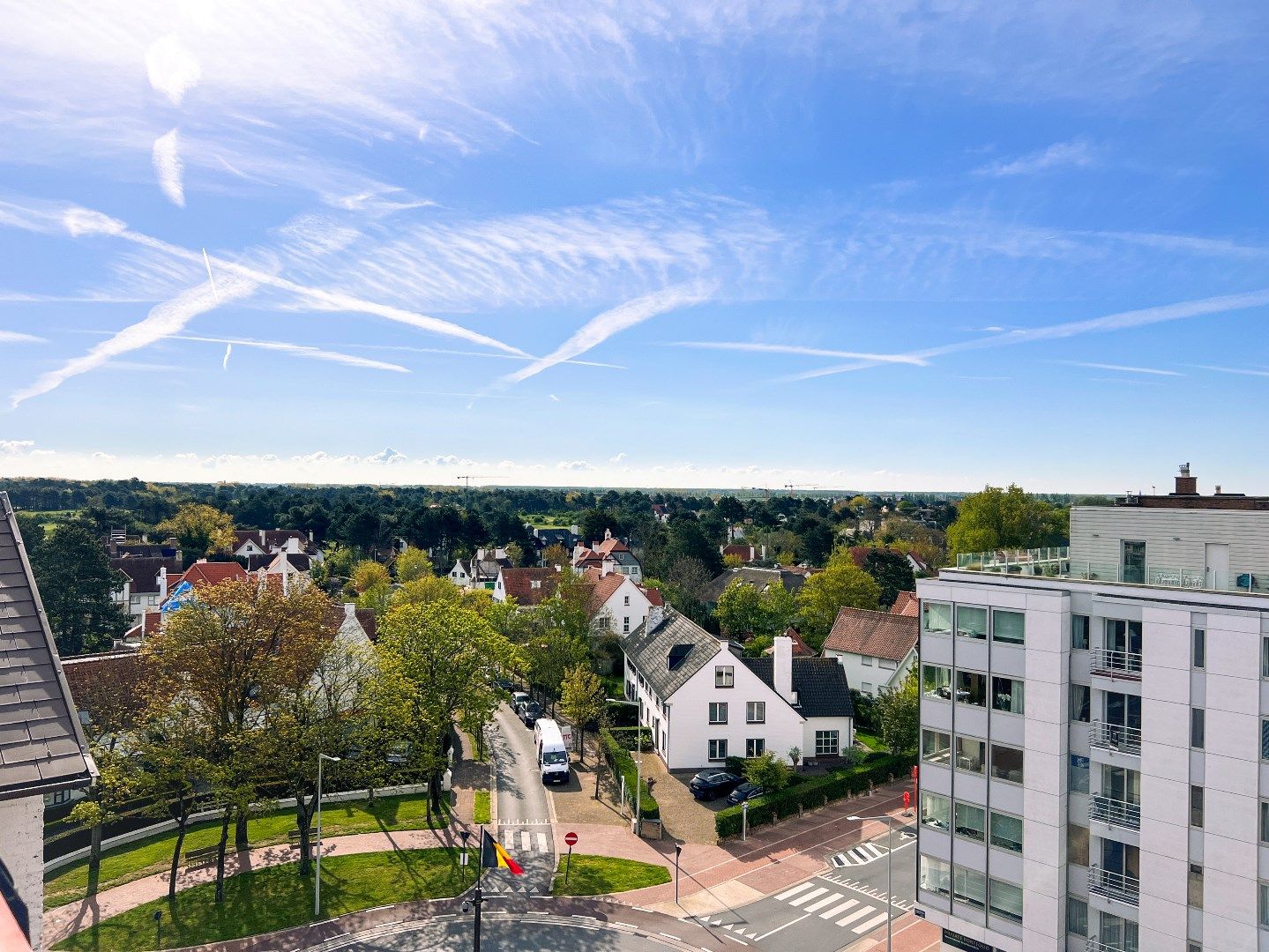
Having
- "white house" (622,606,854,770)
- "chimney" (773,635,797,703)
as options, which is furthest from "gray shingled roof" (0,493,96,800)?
"chimney" (773,635,797,703)

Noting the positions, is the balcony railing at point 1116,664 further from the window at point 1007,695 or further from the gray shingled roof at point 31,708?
the gray shingled roof at point 31,708

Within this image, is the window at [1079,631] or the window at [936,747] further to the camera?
the window at [936,747]

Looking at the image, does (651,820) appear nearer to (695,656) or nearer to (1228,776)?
(695,656)

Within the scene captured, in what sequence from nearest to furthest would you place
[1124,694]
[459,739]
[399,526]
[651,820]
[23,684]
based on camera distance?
[23,684], [1124,694], [651,820], [459,739], [399,526]

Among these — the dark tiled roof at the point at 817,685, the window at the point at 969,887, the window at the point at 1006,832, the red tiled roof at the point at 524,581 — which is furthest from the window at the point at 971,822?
the red tiled roof at the point at 524,581

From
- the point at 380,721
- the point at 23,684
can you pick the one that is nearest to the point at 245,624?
the point at 380,721

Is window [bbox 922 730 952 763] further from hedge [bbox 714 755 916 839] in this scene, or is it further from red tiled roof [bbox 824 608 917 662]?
red tiled roof [bbox 824 608 917 662]

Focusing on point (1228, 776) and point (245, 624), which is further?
point (245, 624)
